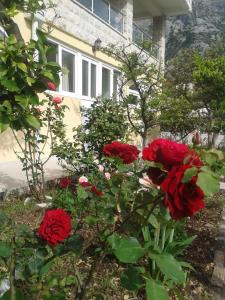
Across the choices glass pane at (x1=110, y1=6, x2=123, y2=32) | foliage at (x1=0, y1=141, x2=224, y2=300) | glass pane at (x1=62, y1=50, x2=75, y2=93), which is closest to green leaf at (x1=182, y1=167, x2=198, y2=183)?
foliage at (x1=0, y1=141, x2=224, y2=300)

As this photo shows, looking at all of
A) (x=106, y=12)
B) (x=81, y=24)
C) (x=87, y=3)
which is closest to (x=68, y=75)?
(x=81, y=24)

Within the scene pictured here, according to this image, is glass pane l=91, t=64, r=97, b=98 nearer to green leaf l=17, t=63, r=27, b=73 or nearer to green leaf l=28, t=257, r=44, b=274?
green leaf l=17, t=63, r=27, b=73

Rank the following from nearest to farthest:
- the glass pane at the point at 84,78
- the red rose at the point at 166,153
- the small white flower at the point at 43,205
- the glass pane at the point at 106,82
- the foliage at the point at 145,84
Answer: the red rose at the point at 166,153 < the small white flower at the point at 43,205 < the foliage at the point at 145,84 < the glass pane at the point at 84,78 < the glass pane at the point at 106,82

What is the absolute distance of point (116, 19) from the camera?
627 inches

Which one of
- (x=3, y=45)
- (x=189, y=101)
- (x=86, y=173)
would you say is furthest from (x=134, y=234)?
(x=189, y=101)

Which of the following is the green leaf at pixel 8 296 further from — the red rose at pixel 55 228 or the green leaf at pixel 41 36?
the green leaf at pixel 41 36

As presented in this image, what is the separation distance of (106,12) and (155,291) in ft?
48.1

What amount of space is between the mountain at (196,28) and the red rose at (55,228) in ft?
141

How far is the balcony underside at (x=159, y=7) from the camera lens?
68.5 ft

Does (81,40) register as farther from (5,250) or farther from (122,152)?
(5,250)

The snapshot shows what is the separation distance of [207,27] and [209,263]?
2283 inches

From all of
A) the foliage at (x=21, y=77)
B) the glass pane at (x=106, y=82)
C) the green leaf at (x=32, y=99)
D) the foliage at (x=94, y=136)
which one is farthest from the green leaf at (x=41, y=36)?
the glass pane at (x=106, y=82)

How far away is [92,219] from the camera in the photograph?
2.28 metres

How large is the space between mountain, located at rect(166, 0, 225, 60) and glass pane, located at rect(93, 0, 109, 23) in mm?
29266
